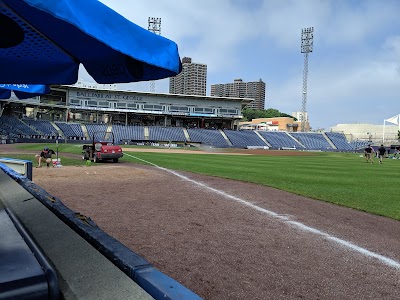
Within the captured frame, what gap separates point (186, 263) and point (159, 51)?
3061 millimetres

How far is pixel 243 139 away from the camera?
77125 millimetres

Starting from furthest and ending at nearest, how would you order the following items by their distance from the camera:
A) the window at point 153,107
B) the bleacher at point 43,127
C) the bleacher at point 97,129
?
the window at point 153,107, the bleacher at point 97,129, the bleacher at point 43,127

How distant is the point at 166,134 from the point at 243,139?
738 inches

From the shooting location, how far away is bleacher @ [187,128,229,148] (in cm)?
7272

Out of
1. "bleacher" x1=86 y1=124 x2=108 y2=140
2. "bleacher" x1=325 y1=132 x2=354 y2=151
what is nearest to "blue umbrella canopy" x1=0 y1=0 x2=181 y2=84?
"bleacher" x1=86 y1=124 x2=108 y2=140

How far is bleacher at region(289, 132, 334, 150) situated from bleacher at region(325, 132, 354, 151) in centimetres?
232

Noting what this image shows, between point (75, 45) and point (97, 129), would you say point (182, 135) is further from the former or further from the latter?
point (75, 45)

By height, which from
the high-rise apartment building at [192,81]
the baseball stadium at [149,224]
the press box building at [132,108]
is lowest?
the baseball stadium at [149,224]

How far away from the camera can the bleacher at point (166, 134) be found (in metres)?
73.2

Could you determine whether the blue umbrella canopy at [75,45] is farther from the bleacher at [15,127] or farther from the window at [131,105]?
the window at [131,105]

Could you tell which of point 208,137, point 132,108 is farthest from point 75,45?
point 132,108

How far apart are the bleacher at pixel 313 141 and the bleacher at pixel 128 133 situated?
132 ft

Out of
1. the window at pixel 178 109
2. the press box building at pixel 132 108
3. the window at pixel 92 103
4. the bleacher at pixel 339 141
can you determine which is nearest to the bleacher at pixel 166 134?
the press box building at pixel 132 108

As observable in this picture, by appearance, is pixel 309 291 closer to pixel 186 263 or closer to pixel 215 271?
pixel 215 271
